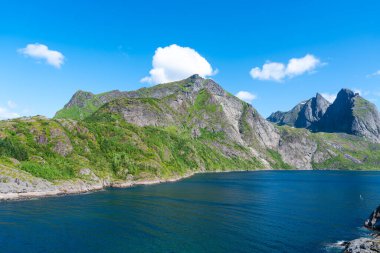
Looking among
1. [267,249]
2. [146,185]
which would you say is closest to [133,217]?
[267,249]

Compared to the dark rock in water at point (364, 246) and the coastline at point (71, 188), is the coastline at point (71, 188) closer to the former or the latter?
the coastline at point (71, 188)

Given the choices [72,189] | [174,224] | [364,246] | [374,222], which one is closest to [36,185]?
[72,189]

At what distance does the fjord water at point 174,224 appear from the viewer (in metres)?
72.6

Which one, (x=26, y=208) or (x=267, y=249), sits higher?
(x=26, y=208)

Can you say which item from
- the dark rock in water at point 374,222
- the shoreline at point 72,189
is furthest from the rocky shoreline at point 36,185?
the dark rock in water at point 374,222

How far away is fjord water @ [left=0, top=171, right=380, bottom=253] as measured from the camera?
72.6 m

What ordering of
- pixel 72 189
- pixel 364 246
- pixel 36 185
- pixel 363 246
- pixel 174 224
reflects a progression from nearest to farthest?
1. pixel 364 246
2. pixel 363 246
3. pixel 174 224
4. pixel 36 185
5. pixel 72 189

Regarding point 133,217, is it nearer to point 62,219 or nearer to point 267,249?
point 62,219

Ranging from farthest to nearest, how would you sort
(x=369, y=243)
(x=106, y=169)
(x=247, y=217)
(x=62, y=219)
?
(x=106, y=169) → (x=247, y=217) → (x=62, y=219) → (x=369, y=243)

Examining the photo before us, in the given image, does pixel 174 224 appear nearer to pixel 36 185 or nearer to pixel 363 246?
pixel 363 246

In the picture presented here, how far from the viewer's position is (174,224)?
3590 inches

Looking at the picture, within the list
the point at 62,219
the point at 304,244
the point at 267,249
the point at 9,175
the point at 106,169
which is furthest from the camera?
the point at 106,169

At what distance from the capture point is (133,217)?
99688mm

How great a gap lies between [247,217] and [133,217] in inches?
1478
